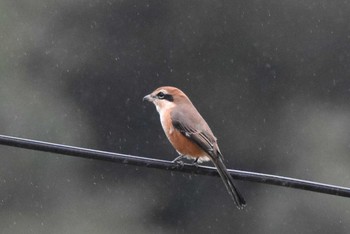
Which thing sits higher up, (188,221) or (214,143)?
(214,143)

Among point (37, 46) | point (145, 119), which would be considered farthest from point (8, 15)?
point (145, 119)

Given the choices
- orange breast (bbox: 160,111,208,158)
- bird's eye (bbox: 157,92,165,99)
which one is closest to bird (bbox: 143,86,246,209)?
orange breast (bbox: 160,111,208,158)

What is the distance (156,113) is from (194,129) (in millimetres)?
17610

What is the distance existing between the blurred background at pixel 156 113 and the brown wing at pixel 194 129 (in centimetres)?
1527

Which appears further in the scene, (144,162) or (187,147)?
(187,147)

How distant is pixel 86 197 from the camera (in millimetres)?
24156

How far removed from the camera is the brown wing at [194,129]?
19.9 feet

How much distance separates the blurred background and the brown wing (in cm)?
1527

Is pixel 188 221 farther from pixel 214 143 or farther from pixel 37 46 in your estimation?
pixel 214 143

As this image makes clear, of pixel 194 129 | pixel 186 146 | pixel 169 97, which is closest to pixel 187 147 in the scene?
pixel 186 146

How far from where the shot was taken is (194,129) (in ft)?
20.4

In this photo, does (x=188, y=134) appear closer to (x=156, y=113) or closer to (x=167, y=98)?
(x=167, y=98)

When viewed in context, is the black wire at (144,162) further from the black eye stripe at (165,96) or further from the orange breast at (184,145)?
the black eye stripe at (165,96)

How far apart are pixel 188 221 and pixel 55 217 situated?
3076mm
